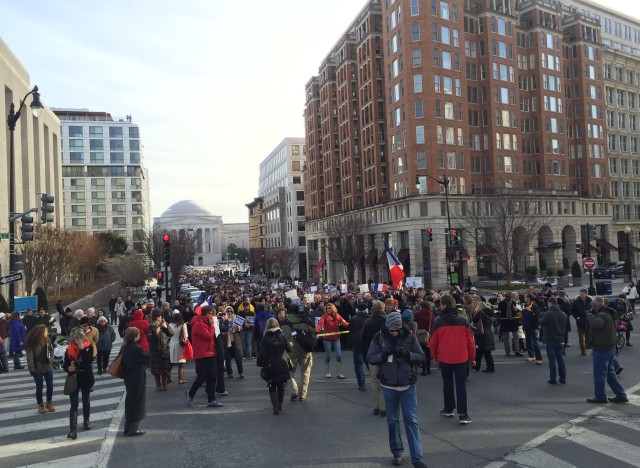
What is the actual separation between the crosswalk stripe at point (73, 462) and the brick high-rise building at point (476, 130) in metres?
40.0

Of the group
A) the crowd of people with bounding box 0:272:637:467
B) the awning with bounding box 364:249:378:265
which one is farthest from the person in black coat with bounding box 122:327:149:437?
the awning with bounding box 364:249:378:265

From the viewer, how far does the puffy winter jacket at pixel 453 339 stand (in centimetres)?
833

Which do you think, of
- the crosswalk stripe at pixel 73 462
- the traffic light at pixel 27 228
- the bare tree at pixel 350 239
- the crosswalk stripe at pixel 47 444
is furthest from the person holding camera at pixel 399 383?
the bare tree at pixel 350 239

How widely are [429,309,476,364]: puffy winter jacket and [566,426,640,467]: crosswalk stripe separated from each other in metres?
1.81

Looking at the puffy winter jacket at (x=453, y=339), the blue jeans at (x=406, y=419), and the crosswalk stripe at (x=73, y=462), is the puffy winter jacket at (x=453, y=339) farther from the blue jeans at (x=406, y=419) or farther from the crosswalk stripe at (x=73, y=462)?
the crosswalk stripe at (x=73, y=462)

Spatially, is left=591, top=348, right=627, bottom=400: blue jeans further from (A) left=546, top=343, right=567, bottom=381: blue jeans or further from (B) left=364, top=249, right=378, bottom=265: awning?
(B) left=364, top=249, right=378, bottom=265: awning

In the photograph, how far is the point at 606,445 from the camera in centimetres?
730

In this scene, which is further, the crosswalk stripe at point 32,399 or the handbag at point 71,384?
the crosswalk stripe at point 32,399

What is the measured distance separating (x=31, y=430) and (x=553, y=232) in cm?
6051

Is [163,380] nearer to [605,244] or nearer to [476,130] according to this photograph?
[476,130]

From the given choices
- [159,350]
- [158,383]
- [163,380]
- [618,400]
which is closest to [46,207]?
[159,350]

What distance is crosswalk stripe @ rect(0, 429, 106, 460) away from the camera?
26.4 ft

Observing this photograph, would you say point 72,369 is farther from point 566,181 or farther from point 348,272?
point 566,181

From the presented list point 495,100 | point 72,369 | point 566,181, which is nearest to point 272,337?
point 72,369
